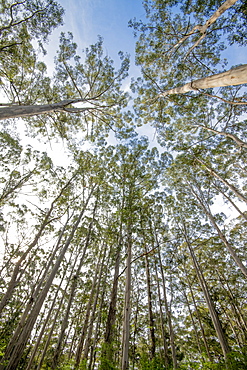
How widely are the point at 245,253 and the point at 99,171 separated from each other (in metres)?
11.6

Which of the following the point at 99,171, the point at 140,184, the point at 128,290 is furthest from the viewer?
the point at 99,171

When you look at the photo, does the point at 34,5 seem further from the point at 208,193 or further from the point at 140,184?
the point at 208,193

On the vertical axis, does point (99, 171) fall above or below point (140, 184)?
above

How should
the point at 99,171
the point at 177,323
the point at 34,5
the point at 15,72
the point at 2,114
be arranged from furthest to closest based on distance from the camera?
the point at 177,323
the point at 99,171
the point at 15,72
the point at 34,5
the point at 2,114

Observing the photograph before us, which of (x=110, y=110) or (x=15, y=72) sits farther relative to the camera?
(x=110, y=110)

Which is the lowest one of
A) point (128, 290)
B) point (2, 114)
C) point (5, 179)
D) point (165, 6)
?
point (128, 290)

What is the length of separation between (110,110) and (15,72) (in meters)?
4.86

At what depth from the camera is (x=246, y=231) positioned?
1154cm

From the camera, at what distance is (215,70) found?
8.05m

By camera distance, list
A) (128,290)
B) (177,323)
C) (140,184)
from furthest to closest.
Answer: (177,323) → (140,184) → (128,290)

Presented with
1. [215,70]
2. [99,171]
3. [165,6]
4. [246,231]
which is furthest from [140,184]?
[246,231]

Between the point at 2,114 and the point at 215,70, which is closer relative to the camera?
the point at 2,114

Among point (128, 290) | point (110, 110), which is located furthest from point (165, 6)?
point (128, 290)

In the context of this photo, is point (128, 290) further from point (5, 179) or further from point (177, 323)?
point (177, 323)
